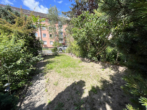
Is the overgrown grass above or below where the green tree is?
below

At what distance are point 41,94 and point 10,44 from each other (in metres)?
2.46

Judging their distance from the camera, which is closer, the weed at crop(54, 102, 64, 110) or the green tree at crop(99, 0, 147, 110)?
the green tree at crop(99, 0, 147, 110)

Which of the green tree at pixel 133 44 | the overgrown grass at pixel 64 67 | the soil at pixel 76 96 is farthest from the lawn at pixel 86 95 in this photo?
the green tree at pixel 133 44

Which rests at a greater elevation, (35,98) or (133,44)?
(133,44)

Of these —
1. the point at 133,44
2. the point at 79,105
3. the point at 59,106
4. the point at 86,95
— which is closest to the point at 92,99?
the point at 86,95

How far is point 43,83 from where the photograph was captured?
330 centimetres

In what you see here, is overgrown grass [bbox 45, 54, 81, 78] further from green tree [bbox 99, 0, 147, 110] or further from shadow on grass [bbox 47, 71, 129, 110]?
green tree [bbox 99, 0, 147, 110]

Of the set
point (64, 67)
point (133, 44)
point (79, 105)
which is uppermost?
point (133, 44)

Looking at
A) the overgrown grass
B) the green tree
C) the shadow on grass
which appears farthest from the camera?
the overgrown grass

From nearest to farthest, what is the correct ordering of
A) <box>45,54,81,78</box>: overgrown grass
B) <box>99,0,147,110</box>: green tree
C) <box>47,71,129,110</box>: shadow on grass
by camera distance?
<box>99,0,147,110</box>: green tree → <box>47,71,129,110</box>: shadow on grass → <box>45,54,81,78</box>: overgrown grass

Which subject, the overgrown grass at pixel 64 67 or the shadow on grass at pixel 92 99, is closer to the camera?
the shadow on grass at pixel 92 99

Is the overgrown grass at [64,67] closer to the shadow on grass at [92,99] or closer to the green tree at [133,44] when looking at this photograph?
the shadow on grass at [92,99]

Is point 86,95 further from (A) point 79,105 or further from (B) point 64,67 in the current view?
(B) point 64,67

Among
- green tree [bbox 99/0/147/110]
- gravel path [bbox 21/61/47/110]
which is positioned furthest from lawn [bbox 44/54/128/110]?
green tree [bbox 99/0/147/110]
